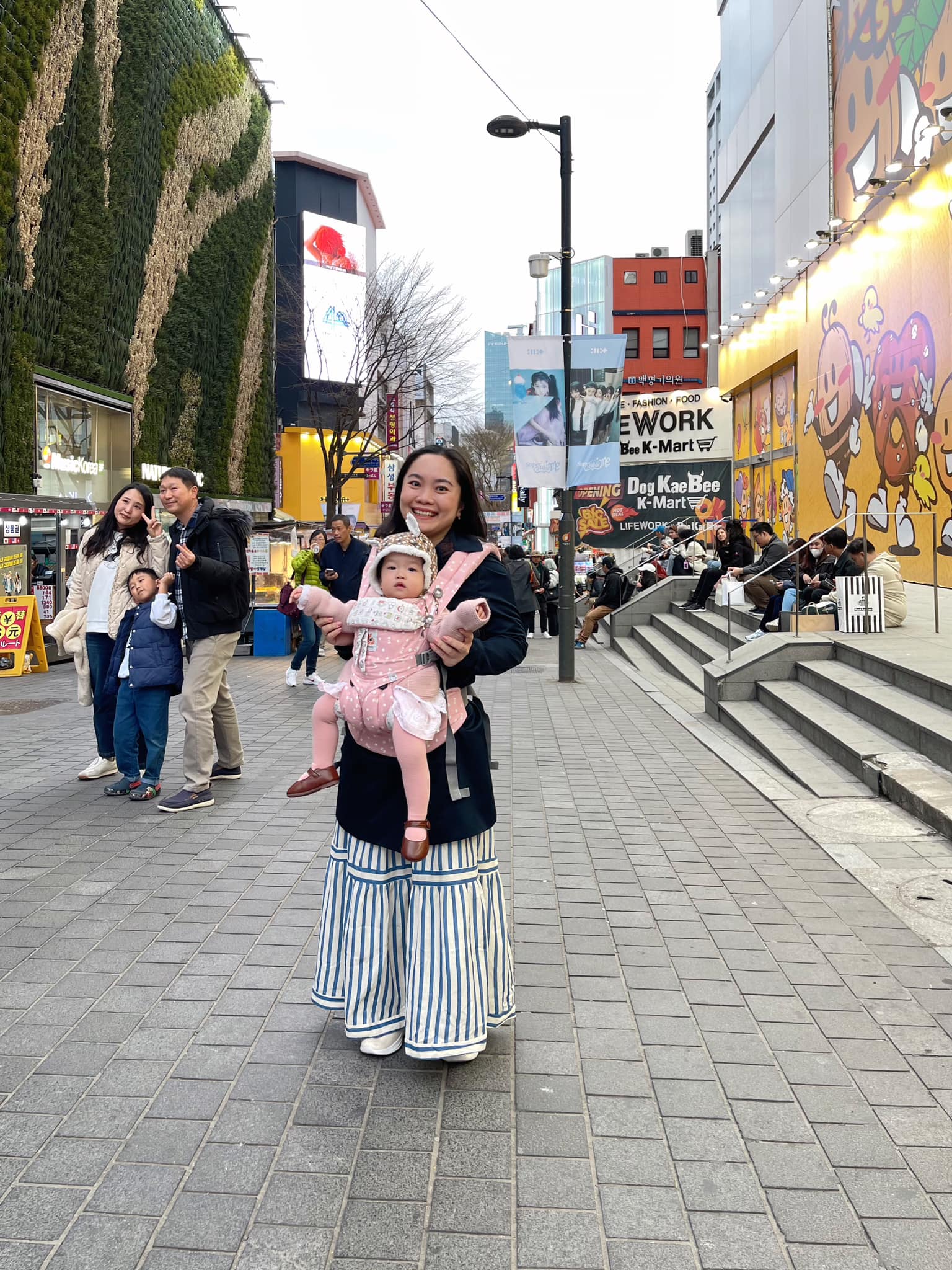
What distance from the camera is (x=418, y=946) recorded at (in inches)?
129

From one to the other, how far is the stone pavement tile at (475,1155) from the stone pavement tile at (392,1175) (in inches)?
2.0

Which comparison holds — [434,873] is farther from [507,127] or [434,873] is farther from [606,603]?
[606,603]

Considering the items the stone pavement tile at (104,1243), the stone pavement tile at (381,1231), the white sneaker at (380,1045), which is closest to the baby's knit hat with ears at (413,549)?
the white sneaker at (380,1045)

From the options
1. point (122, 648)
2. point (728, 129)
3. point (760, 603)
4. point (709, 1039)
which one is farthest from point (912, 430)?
point (728, 129)

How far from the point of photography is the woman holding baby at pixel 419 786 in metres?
3.23

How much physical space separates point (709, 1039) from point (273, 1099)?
142cm

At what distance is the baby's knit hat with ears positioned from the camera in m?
3.22

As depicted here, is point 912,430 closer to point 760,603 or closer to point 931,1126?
point 760,603

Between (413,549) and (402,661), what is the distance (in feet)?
1.07

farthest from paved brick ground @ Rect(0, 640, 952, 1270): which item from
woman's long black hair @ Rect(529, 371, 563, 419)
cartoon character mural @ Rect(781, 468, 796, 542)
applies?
cartoon character mural @ Rect(781, 468, 796, 542)

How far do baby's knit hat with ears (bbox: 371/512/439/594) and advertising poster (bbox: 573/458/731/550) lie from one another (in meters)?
28.7

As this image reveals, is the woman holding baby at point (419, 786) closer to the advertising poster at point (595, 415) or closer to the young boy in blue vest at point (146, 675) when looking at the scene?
the young boy in blue vest at point (146, 675)

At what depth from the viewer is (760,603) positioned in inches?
627

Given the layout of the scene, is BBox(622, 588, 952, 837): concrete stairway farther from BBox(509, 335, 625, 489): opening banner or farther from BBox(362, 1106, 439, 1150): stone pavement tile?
BBox(362, 1106, 439, 1150): stone pavement tile
